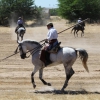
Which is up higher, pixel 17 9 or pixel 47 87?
pixel 47 87

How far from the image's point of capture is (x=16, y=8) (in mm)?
72812

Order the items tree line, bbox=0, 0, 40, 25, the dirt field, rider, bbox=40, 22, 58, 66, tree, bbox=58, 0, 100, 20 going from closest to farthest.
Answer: the dirt field
rider, bbox=40, 22, 58, 66
tree, bbox=58, 0, 100, 20
tree line, bbox=0, 0, 40, 25

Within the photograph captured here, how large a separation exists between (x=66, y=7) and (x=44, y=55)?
56.7 metres

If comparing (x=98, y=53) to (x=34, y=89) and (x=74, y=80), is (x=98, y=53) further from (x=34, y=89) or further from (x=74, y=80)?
(x=34, y=89)

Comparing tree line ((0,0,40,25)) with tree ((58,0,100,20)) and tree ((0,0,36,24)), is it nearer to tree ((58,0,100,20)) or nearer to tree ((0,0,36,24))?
tree ((0,0,36,24))

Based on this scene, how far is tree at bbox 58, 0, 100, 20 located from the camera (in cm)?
6704

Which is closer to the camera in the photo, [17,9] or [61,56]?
[61,56]

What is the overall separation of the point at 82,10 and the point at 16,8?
13.2 m

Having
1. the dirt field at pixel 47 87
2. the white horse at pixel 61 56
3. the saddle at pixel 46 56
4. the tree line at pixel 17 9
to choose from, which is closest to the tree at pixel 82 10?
the tree line at pixel 17 9

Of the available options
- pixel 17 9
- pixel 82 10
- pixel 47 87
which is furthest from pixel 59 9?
pixel 47 87

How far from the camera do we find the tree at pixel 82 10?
2639 inches

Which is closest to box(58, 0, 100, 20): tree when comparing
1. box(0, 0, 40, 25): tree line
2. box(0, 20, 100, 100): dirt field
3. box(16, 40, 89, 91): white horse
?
box(0, 0, 40, 25): tree line

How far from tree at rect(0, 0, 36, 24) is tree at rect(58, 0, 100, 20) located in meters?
7.42

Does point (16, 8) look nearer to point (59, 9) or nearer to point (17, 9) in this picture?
point (17, 9)
